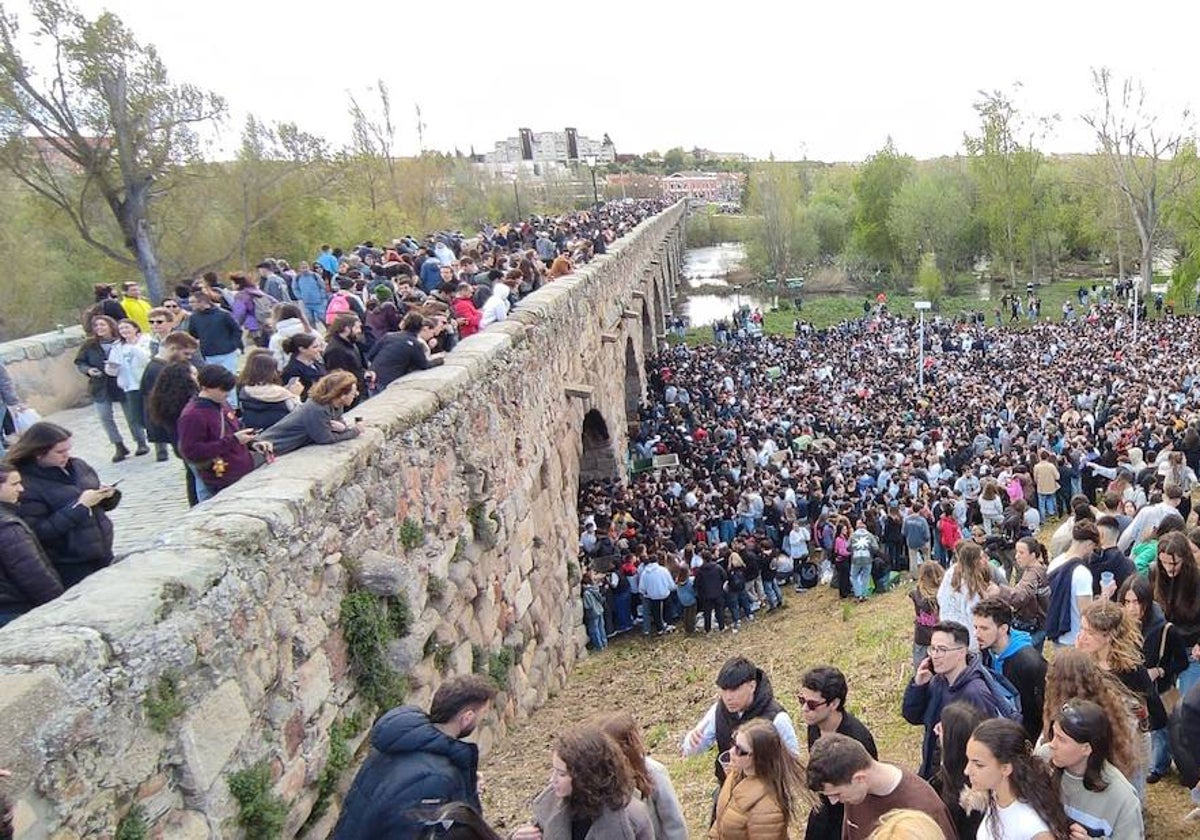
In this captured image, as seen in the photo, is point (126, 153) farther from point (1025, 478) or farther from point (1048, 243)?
point (1048, 243)

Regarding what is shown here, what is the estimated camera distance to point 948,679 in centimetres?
371

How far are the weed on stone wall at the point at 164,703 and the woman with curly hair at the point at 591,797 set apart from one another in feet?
4.33

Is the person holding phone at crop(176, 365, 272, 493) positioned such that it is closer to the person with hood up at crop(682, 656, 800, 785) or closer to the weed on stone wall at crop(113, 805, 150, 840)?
the weed on stone wall at crop(113, 805, 150, 840)

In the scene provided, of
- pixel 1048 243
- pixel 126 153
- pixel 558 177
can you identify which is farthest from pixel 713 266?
pixel 126 153

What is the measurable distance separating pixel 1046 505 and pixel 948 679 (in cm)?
1028

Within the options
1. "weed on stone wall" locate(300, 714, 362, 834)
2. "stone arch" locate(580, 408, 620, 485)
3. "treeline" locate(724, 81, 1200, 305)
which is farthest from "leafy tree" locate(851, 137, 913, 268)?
"weed on stone wall" locate(300, 714, 362, 834)

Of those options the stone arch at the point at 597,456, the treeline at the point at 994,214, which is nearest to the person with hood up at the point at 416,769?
the stone arch at the point at 597,456

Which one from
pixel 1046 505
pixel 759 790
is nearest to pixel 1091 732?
pixel 759 790

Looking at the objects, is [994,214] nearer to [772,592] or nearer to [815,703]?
→ [772,592]

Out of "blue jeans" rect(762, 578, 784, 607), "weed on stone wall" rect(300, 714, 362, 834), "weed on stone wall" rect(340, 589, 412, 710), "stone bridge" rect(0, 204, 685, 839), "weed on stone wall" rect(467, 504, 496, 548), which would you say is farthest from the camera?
"blue jeans" rect(762, 578, 784, 607)

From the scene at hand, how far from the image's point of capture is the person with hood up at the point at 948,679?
358 centimetres

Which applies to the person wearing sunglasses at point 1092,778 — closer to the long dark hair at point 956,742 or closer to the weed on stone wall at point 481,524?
the long dark hair at point 956,742

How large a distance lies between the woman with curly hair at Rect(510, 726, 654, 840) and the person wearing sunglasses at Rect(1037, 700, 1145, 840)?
152cm

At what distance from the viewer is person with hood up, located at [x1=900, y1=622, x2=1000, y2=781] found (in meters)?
3.58
